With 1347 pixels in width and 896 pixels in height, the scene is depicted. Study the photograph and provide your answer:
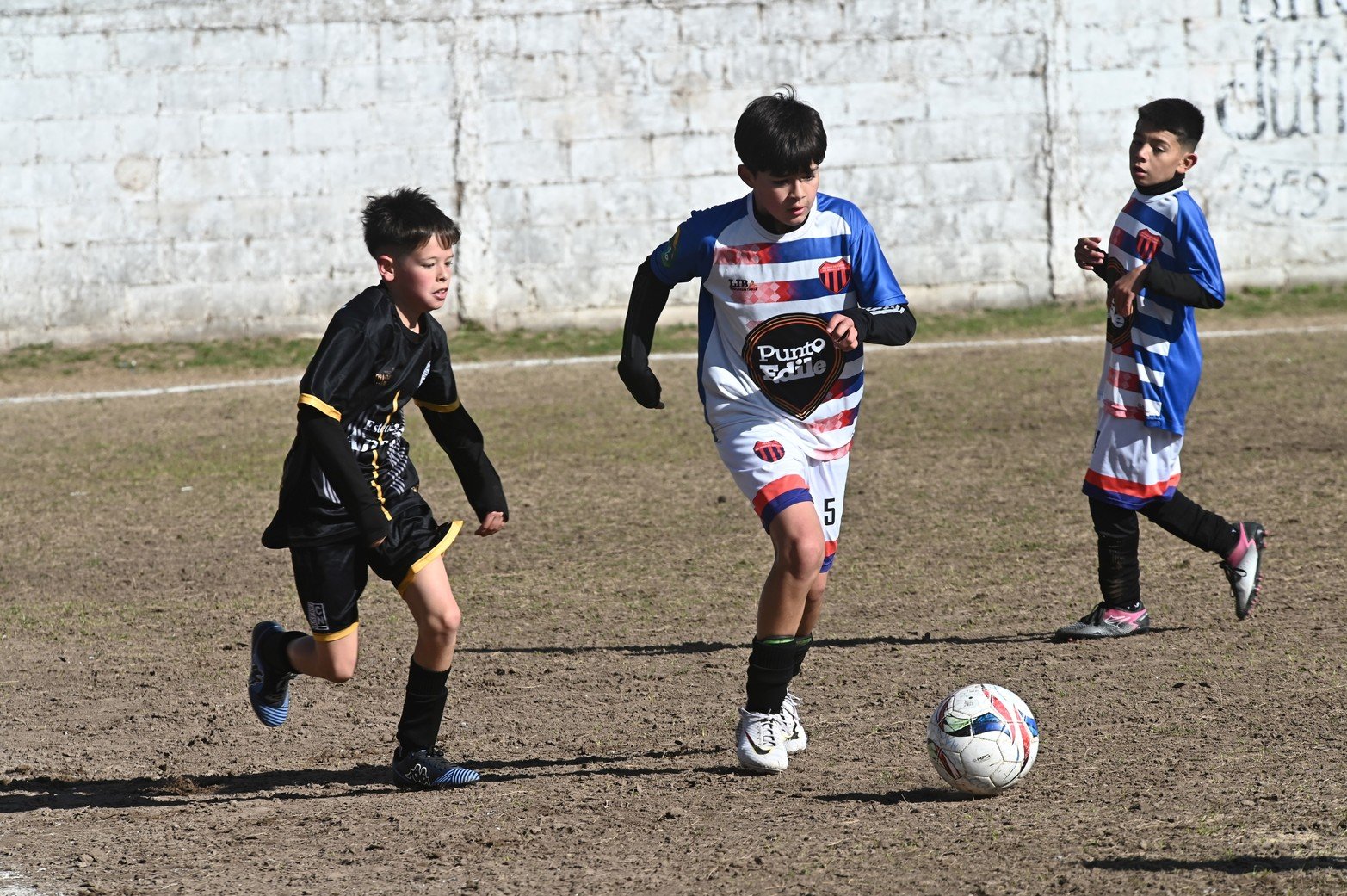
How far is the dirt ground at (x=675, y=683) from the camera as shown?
3.79 m

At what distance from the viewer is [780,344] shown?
457 centimetres

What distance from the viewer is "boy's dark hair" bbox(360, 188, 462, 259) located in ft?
14.2

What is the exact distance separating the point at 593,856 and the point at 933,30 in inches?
437

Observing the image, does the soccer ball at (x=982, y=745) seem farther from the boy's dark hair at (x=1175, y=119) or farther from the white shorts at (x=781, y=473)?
the boy's dark hair at (x=1175, y=119)

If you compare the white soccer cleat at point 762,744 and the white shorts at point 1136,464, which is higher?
the white shorts at point 1136,464

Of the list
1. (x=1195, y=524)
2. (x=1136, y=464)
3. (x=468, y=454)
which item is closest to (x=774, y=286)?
(x=468, y=454)

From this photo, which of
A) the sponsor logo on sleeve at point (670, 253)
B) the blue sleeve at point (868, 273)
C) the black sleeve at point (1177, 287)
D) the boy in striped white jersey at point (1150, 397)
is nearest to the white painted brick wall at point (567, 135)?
the boy in striped white jersey at point (1150, 397)

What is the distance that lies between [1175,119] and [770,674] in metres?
2.56

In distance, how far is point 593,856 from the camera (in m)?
3.83

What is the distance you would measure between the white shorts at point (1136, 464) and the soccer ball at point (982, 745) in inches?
67.1

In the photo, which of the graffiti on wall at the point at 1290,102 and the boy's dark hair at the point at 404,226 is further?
the graffiti on wall at the point at 1290,102

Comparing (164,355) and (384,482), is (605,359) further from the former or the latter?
(384,482)

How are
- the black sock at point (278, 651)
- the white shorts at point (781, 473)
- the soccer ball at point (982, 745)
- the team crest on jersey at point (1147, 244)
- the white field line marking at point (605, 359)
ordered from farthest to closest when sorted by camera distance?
→ the white field line marking at point (605, 359) < the team crest on jersey at point (1147, 244) < the black sock at point (278, 651) < the white shorts at point (781, 473) < the soccer ball at point (982, 745)

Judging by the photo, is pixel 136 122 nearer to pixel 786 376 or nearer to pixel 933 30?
pixel 933 30
